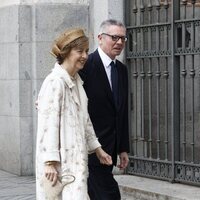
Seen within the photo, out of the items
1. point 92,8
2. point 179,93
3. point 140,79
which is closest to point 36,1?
point 92,8

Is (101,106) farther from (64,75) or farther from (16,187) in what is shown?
(16,187)

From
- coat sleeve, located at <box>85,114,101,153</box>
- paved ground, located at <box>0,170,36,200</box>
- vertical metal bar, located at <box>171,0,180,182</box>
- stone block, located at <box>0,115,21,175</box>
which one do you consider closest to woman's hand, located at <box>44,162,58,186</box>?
coat sleeve, located at <box>85,114,101,153</box>

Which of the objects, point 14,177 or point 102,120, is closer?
point 102,120

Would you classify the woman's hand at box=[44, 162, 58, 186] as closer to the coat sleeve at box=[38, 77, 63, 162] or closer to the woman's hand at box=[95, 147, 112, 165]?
the coat sleeve at box=[38, 77, 63, 162]

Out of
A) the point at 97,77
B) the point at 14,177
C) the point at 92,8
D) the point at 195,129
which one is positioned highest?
the point at 92,8

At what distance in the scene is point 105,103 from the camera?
6.12 m

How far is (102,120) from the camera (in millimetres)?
6133

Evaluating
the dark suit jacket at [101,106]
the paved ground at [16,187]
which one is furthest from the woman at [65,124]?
the paved ground at [16,187]

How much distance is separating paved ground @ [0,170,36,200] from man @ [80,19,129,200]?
2821 mm

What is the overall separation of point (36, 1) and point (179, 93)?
265 cm

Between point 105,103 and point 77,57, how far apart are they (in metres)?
0.77

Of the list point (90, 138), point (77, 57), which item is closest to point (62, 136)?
point (90, 138)

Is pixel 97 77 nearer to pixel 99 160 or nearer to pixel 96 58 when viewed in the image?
pixel 96 58

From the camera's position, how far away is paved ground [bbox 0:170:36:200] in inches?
350
